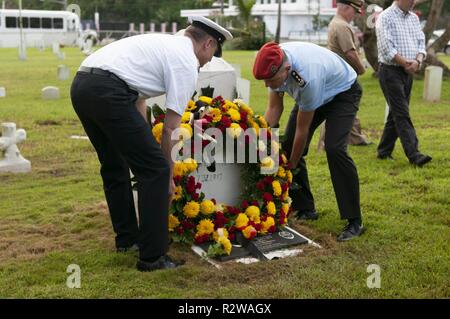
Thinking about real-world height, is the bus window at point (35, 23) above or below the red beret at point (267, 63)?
below

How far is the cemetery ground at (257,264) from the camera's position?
3607 mm

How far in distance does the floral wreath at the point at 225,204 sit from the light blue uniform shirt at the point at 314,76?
45 centimetres

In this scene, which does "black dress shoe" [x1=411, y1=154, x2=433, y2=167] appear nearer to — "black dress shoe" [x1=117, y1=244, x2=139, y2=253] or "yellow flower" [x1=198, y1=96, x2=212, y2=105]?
"yellow flower" [x1=198, y1=96, x2=212, y2=105]

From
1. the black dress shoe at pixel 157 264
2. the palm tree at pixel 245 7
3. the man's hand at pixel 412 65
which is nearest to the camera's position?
the black dress shoe at pixel 157 264

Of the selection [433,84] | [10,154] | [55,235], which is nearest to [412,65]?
[55,235]

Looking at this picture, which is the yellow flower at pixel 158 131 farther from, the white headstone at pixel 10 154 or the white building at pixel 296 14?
the white building at pixel 296 14

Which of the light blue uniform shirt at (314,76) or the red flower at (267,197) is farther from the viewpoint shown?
the red flower at (267,197)

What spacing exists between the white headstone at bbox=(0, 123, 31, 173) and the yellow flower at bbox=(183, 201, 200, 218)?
11.6 feet

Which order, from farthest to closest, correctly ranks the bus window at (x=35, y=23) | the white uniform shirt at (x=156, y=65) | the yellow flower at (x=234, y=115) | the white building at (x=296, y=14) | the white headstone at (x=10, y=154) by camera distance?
the white building at (x=296, y=14)
the bus window at (x=35, y=23)
the white headstone at (x=10, y=154)
the yellow flower at (x=234, y=115)
the white uniform shirt at (x=156, y=65)

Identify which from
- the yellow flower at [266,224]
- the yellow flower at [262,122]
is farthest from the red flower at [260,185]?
the yellow flower at [262,122]

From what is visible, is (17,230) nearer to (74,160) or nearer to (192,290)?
(192,290)

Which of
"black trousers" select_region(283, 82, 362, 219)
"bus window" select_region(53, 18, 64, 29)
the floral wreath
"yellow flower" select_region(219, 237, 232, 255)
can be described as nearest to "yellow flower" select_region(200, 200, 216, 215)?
the floral wreath

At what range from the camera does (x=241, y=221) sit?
4.40 m

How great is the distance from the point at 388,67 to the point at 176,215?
362 cm
